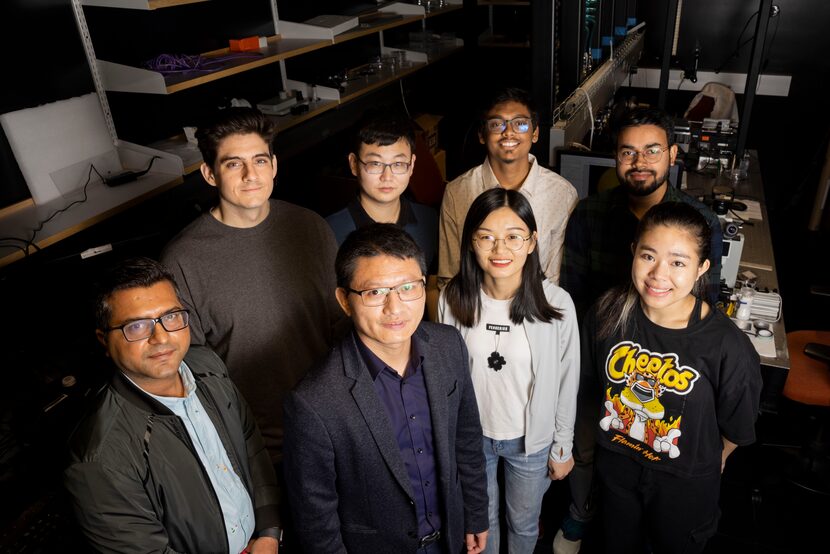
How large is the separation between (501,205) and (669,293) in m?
0.51

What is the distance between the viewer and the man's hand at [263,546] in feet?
5.00

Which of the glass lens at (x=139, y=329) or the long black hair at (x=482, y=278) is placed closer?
the glass lens at (x=139, y=329)

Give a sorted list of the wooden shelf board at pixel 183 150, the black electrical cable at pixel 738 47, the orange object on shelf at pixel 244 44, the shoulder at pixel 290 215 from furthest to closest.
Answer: the black electrical cable at pixel 738 47
the orange object on shelf at pixel 244 44
the wooden shelf board at pixel 183 150
the shoulder at pixel 290 215

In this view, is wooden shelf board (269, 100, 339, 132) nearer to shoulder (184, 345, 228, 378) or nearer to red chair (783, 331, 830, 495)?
shoulder (184, 345, 228, 378)

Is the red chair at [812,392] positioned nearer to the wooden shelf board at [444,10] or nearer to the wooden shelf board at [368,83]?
the wooden shelf board at [368,83]

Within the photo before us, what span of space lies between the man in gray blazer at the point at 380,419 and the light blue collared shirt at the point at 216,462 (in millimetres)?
213

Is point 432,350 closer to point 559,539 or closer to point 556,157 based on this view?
point 559,539

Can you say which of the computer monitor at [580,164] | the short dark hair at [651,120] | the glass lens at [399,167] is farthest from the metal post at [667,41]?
the glass lens at [399,167]

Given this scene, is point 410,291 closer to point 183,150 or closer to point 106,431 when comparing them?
point 106,431

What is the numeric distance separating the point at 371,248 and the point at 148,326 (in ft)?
1.77

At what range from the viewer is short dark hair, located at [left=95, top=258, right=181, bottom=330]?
1.30 metres

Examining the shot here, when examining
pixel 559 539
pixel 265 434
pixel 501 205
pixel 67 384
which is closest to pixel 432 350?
pixel 501 205

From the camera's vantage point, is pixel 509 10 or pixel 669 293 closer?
pixel 669 293

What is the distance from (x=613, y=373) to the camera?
1696mm
